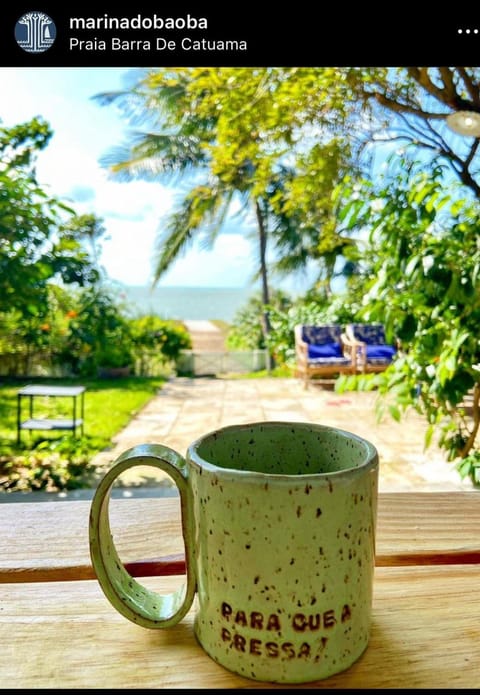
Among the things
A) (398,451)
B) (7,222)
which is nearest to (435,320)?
(7,222)

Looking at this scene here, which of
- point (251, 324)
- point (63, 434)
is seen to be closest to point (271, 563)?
point (63, 434)

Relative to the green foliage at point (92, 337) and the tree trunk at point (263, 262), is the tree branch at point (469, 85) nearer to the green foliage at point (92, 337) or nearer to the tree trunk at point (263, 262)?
the green foliage at point (92, 337)

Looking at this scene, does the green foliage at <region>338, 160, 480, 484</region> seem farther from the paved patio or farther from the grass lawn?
the grass lawn

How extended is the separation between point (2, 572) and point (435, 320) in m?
0.72

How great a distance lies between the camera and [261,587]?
18cm

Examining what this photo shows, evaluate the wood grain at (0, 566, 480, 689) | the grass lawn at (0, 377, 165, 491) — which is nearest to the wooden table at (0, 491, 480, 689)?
the wood grain at (0, 566, 480, 689)

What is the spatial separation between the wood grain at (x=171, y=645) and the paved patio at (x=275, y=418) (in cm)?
134

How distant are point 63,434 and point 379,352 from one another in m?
2.35

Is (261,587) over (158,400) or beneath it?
over

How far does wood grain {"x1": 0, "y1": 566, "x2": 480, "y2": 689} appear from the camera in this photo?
19 cm

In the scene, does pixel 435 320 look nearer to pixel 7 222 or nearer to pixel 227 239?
pixel 7 222

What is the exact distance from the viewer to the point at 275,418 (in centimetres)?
279

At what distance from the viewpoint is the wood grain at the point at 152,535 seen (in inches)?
11.1
